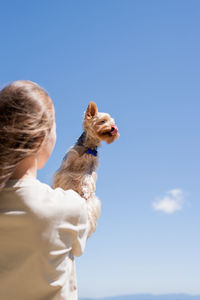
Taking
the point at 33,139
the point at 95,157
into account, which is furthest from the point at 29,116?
the point at 95,157

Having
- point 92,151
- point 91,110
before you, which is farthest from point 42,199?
point 91,110

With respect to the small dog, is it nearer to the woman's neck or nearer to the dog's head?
the dog's head

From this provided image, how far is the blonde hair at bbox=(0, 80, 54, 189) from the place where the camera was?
1839mm

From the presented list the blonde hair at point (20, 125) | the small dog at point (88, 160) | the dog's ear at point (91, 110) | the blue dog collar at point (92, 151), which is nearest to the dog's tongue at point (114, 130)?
the small dog at point (88, 160)

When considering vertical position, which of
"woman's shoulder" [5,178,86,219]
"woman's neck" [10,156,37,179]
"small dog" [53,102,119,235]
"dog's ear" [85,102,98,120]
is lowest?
"woman's shoulder" [5,178,86,219]

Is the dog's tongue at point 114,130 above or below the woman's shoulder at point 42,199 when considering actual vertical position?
above

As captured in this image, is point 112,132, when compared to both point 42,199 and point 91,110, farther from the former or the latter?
point 42,199

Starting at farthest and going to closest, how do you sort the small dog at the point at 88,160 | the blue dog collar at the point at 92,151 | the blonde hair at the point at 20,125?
the blue dog collar at the point at 92,151 → the small dog at the point at 88,160 → the blonde hair at the point at 20,125

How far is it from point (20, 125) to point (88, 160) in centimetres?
352

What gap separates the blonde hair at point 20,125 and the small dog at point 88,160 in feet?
10.1

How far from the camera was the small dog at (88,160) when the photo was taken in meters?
4.99

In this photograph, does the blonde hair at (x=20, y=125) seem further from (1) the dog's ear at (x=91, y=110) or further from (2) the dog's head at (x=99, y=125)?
(1) the dog's ear at (x=91, y=110)

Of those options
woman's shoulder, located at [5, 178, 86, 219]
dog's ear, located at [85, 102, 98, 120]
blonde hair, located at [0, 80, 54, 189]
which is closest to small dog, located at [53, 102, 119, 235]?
dog's ear, located at [85, 102, 98, 120]

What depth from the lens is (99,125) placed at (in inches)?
229
